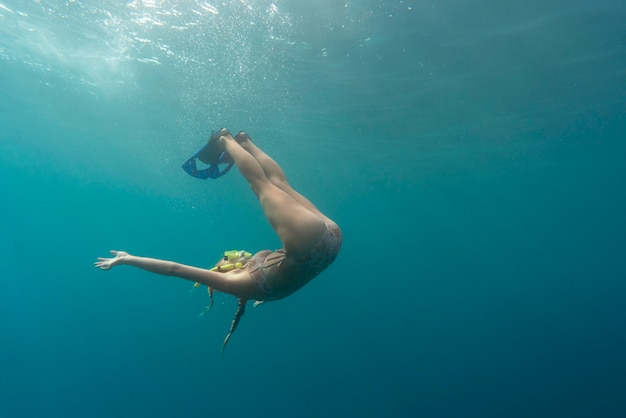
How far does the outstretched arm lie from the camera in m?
3.69

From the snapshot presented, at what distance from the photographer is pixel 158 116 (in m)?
26.3

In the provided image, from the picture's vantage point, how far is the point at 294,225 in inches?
139

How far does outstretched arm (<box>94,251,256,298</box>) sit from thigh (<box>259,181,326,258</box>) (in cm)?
63

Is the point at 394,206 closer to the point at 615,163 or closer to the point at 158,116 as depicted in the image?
the point at 615,163

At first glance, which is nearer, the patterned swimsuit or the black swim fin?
the patterned swimsuit

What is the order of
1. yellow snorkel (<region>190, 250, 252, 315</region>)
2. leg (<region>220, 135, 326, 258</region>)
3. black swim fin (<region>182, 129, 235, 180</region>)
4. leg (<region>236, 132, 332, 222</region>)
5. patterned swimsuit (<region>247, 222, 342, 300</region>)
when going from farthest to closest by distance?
black swim fin (<region>182, 129, 235, 180</region>)
yellow snorkel (<region>190, 250, 252, 315</region>)
leg (<region>236, 132, 332, 222</region>)
patterned swimsuit (<region>247, 222, 342, 300</region>)
leg (<region>220, 135, 326, 258</region>)

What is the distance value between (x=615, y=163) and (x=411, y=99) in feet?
95.2

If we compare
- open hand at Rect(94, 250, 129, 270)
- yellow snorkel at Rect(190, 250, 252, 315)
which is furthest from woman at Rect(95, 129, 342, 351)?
yellow snorkel at Rect(190, 250, 252, 315)

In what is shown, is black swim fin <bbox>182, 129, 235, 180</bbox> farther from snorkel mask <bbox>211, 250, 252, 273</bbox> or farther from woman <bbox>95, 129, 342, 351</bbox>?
snorkel mask <bbox>211, 250, 252, 273</bbox>

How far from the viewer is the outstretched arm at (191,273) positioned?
12.1 feet

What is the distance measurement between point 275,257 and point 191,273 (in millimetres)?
834

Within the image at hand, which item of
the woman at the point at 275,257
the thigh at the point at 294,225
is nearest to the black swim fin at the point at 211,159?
the woman at the point at 275,257

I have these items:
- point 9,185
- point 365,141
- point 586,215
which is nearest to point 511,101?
point 365,141

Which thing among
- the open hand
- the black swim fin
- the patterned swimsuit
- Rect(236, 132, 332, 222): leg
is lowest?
the patterned swimsuit
